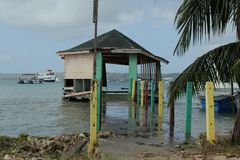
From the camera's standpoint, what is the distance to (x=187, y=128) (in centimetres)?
1223

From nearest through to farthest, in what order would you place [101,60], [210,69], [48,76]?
[210,69]
[101,60]
[48,76]

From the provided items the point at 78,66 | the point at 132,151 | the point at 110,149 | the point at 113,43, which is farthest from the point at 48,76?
the point at 132,151

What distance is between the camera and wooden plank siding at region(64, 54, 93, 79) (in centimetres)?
3047

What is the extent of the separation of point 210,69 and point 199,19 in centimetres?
119

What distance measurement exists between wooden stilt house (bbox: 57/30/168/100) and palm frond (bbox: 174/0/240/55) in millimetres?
18187

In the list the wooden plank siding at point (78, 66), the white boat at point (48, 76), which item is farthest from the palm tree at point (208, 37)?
the white boat at point (48, 76)

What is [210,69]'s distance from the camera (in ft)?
29.7

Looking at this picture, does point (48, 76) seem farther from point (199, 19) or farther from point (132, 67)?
point (199, 19)

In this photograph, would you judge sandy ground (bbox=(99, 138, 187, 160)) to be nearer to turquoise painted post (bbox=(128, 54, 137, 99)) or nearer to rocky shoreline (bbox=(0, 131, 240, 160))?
rocky shoreline (bbox=(0, 131, 240, 160))

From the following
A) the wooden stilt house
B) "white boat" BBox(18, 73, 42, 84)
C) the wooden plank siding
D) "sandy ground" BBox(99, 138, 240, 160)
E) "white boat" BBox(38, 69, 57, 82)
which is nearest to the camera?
"sandy ground" BBox(99, 138, 240, 160)

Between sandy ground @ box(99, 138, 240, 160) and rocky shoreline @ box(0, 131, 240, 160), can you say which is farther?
rocky shoreline @ box(0, 131, 240, 160)

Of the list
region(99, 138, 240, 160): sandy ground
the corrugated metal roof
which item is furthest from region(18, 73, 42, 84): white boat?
region(99, 138, 240, 160): sandy ground

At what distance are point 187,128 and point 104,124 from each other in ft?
14.9

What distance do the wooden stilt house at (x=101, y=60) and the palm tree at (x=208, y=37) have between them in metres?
18.2
